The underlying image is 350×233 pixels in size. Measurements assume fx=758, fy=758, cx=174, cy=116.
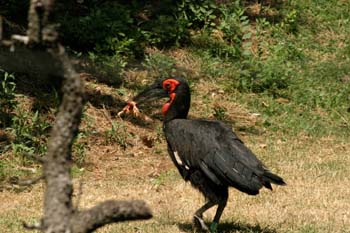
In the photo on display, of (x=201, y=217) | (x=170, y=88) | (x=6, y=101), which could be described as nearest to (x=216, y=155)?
(x=201, y=217)

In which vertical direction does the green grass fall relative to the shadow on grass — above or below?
below

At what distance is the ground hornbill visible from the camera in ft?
18.7

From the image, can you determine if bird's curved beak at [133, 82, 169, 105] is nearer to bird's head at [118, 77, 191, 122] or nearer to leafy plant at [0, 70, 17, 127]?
bird's head at [118, 77, 191, 122]

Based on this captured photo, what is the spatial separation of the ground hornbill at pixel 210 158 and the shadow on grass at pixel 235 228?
0.31ft

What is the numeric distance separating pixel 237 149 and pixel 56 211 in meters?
3.49

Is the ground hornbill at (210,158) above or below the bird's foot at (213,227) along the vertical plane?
above

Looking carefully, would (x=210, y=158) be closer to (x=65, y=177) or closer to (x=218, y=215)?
(x=218, y=215)

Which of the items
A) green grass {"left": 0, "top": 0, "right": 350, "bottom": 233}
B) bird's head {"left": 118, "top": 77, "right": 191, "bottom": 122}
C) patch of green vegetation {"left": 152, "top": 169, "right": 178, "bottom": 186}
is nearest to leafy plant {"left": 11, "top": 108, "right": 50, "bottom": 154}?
green grass {"left": 0, "top": 0, "right": 350, "bottom": 233}

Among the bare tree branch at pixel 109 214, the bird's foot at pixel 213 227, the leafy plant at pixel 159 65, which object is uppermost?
the bare tree branch at pixel 109 214

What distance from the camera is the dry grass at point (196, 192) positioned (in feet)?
20.8

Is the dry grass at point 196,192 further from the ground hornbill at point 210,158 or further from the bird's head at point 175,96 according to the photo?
the bird's head at point 175,96

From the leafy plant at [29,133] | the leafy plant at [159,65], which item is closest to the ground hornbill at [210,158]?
the leafy plant at [29,133]

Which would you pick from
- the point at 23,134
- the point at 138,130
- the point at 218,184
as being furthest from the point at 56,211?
the point at 138,130

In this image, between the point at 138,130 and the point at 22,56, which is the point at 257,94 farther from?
the point at 22,56
